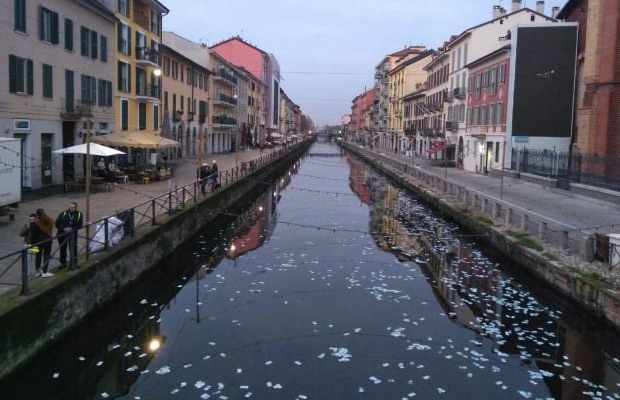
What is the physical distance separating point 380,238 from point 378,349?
38.4 feet

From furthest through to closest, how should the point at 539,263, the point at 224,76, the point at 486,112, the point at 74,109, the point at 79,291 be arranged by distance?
the point at 224,76, the point at 486,112, the point at 74,109, the point at 539,263, the point at 79,291

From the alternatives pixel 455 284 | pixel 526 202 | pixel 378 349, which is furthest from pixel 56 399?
pixel 526 202

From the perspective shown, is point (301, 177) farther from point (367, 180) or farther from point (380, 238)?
point (380, 238)

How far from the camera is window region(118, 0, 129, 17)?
36.0m

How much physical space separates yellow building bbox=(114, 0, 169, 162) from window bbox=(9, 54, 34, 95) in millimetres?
10985

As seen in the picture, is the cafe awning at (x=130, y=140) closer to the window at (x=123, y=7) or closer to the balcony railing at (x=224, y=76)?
the window at (x=123, y=7)

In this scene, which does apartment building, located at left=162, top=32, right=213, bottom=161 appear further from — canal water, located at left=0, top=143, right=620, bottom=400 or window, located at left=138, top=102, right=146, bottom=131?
canal water, located at left=0, top=143, right=620, bottom=400

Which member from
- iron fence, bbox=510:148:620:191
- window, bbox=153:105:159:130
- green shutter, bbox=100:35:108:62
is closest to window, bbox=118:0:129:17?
green shutter, bbox=100:35:108:62

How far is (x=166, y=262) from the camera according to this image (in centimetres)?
1794

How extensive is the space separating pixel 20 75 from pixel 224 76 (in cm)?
4377

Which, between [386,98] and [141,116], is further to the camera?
[386,98]

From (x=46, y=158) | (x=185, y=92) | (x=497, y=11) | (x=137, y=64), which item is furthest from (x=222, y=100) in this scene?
(x=46, y=158)

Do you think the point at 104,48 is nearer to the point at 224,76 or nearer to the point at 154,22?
the point at 154,22

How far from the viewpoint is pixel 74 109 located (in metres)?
28.9
